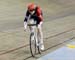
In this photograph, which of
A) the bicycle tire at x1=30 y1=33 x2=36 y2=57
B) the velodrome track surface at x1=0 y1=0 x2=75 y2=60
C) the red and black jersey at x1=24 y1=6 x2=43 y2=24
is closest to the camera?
the red and black jersey at x1=24 y1=6 x2=43 y2=24

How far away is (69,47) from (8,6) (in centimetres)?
1398

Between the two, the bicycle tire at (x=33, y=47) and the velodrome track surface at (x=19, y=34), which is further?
the velodrome track surface at (x=19, y=34)

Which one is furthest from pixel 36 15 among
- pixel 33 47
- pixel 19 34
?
pixel 19 34

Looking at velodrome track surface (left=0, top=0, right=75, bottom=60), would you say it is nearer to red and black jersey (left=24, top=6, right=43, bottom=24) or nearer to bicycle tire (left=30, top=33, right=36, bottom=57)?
bicycle tire (left=30, top=33, right=36, bottom=57)

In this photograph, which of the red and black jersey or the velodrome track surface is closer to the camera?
the red and black jersey

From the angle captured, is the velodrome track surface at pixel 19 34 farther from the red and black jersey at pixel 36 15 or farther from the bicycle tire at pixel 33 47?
the red and black jersey at pixel 36 15

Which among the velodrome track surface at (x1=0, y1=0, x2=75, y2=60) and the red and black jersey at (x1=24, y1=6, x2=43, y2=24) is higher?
the red and black jersey at (x1=24, y1=6, x2=43, y2=24)

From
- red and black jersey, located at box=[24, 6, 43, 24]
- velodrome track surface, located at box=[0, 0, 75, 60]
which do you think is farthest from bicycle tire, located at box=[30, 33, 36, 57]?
red and black jersey, located at box=[24, 6, 43, 24]

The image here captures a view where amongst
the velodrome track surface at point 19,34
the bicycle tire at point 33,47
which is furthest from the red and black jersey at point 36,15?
the velodrome track surface at point 19,34

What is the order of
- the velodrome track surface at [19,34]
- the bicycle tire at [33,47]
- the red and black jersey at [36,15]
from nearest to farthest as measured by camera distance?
the red and black jersey at [36,15] < the bicycle tire at [33,47] < the velodrome track surface at [19,34]

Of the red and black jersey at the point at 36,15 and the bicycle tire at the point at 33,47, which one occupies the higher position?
the red and black jersey at the point at 36,15

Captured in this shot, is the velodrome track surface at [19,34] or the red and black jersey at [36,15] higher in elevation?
the red and black jersey at [36,15]

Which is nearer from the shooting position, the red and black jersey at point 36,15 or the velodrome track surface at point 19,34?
the red and black jersey at point 36,15

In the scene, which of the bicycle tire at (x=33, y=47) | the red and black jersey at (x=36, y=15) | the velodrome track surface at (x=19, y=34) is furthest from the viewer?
the velodrome track surface at (x=19, y=34)
